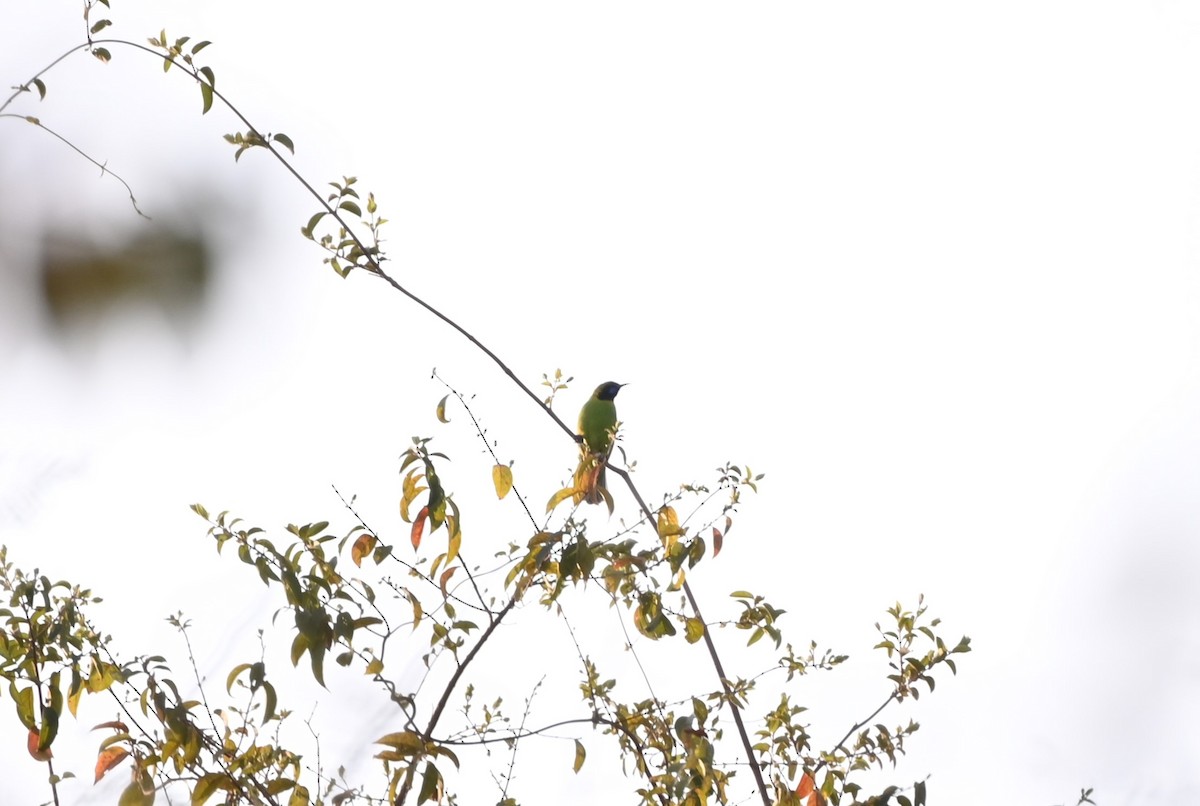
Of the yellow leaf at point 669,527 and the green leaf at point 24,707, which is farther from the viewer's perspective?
the yellow leaf at point 669,527

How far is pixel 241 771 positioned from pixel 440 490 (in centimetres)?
70

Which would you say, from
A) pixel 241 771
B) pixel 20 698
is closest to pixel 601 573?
pixel 241 771

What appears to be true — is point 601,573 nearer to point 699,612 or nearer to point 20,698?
point 699,612

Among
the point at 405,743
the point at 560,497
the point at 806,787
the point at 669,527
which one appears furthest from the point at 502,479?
the point at 806,787

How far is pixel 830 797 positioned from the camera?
2.16 metres

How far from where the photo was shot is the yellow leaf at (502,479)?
7.20 feet

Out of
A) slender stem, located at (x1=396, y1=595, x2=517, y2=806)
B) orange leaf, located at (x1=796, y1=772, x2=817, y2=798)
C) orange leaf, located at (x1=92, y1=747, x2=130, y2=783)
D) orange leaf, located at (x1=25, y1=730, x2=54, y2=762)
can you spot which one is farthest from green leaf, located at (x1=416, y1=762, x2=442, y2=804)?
orange leaf, located at (x1=796, y1=772, x2=817, y2=798)

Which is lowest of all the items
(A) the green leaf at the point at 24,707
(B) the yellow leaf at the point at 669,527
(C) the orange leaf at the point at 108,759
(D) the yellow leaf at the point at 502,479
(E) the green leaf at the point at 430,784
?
(E) the green leaf at the point at 430,784

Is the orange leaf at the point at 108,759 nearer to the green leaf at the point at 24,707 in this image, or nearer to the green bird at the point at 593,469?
the green leaf at the point at 24,707

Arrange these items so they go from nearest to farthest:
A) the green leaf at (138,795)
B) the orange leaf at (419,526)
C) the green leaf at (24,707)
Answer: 1. the green leaf at (138,795)
2. the green leaf at (24,707)
3. the orange leaf at (419,526)

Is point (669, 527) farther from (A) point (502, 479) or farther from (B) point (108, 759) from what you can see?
(B) point (108, 759)

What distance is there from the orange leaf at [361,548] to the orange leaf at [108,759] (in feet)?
1.72

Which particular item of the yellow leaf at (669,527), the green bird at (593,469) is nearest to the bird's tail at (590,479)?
the green bird at (593,469)

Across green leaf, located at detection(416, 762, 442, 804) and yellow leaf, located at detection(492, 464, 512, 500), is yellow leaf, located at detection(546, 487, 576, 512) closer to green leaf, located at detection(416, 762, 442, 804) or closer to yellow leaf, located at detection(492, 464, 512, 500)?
yellow leaf, located at detection(492, 464, 512, 500)
